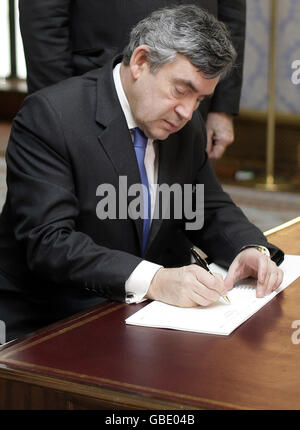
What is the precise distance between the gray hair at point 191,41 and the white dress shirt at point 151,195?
0.20m

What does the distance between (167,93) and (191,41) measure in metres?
0.17

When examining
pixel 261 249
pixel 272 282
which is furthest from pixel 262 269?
pixel 261 249

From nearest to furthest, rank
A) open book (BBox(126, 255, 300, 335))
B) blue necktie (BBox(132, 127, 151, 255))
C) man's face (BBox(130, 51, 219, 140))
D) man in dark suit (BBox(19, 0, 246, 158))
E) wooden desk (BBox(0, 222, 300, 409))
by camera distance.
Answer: wooden desk (BBox(0, 222, 300, 409))
open book (BBox(126, 255, 300, 335))
man's face (BBox(130, 51, 219, 140))
blue necktie (BBox(132, 127, 151, 255))
man in dark suit (BBox(19, 0, 246, 158))

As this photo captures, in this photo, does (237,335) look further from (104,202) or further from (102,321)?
(104,202)

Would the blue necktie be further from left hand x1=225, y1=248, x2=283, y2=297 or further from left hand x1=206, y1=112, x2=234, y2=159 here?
left hand x1=206, y1=112, x2=234, y2=159

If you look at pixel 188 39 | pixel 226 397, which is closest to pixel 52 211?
pixel 188 39

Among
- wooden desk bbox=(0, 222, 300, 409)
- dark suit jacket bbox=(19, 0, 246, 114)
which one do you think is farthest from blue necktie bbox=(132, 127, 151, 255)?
dark suit jacket bbox=(19, 0, 246, 114)

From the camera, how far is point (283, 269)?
2.52 m

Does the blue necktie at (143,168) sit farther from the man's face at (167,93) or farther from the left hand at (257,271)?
the left hand at (257,271)

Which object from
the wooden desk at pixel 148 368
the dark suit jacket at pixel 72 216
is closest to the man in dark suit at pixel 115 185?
the dark suit jacket at pixel 72 216

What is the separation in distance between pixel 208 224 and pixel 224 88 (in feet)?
3.30

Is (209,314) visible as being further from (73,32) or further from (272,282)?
(73,32)

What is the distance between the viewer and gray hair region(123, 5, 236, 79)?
7.75ft

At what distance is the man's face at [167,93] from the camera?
7.89 feet
